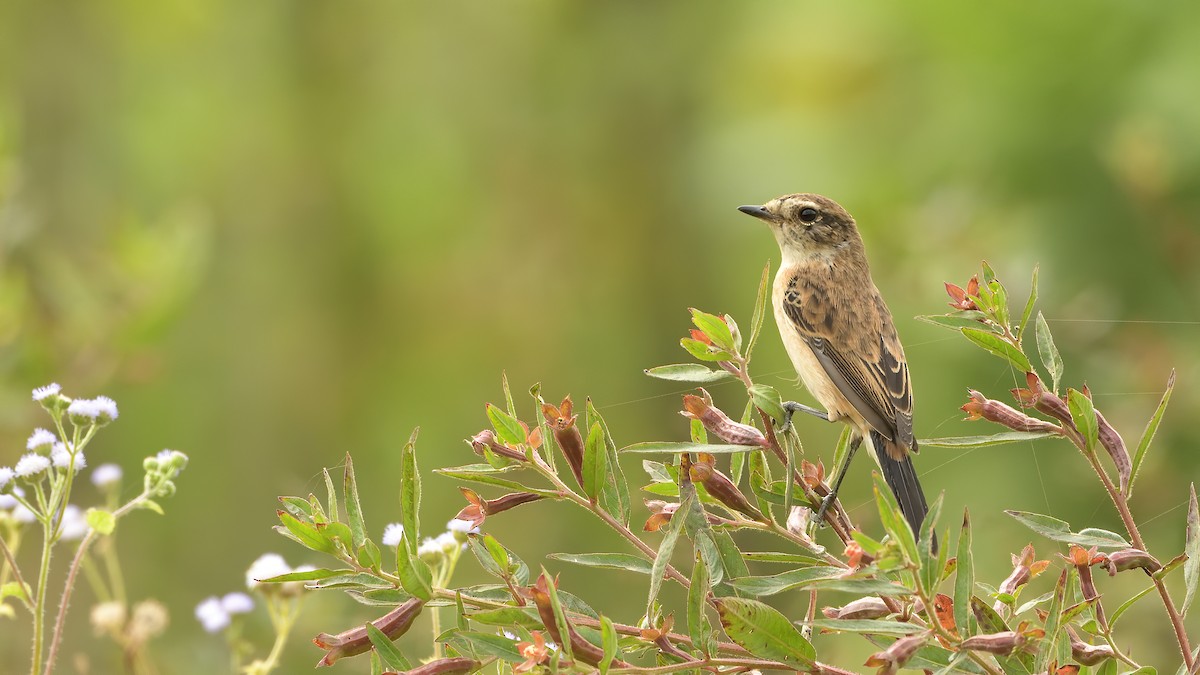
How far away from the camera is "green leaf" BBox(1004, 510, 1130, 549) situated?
170 cm

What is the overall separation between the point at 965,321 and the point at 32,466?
57.0 inches

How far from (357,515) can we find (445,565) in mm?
460

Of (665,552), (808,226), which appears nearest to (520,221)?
(808,226)

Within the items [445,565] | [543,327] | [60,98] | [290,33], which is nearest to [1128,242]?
[445,565]

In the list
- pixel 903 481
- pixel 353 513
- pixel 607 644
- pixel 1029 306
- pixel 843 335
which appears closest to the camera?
pixel 607 644

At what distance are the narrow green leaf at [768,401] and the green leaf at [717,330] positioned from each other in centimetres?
13

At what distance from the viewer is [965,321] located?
197cm

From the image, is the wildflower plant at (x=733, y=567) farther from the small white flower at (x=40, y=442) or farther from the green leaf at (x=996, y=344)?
the small white flower at (x=40, y=442)

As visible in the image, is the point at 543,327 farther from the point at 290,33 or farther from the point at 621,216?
the point at 290,33

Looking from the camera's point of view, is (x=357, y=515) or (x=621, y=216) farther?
(x=621, y=216)

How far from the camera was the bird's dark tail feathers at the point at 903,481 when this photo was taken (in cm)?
283

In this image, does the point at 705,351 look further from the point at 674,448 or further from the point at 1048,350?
the point at 1048,350

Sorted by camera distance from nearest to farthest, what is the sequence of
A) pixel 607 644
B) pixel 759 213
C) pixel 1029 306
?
1. pixel 607 644
2. pixel 1029 306
3. pixel 759 213

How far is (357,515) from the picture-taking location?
5.62ft
